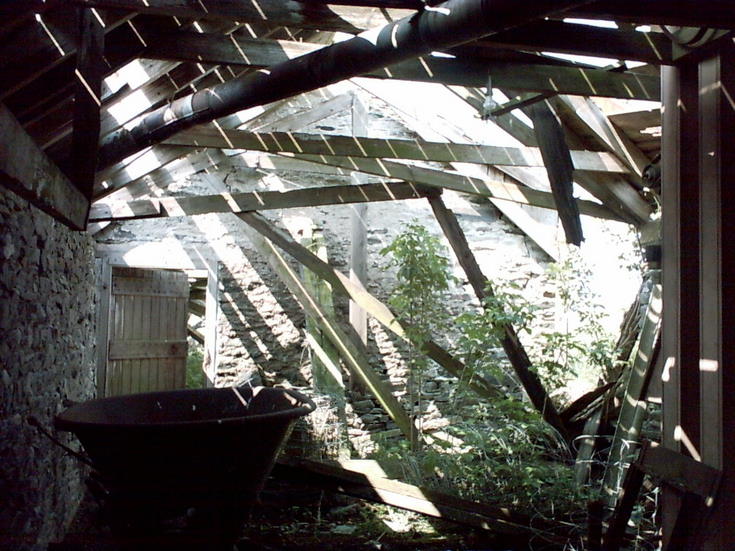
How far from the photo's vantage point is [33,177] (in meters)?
2.38

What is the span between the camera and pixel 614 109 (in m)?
4.45

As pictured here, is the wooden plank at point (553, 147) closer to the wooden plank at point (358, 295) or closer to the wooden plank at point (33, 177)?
the wooden plank at point (33, 177)

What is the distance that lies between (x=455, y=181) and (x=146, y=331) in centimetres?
379

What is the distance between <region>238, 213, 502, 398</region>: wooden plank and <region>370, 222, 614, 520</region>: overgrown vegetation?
0.12m

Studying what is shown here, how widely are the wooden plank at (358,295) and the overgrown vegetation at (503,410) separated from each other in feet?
0.41

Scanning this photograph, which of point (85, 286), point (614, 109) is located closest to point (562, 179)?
point (614, 109)

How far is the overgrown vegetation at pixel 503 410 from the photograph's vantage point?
517 centimetres

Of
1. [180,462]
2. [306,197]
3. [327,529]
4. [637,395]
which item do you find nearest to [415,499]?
[327,529]

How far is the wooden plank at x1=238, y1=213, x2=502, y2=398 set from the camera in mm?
6527

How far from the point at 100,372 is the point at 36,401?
324 centimetres

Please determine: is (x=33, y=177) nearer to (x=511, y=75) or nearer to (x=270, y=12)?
(x=270, y=12)

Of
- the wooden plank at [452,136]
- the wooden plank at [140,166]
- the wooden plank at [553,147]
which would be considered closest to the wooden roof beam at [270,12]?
the wooden plank at [553,147]

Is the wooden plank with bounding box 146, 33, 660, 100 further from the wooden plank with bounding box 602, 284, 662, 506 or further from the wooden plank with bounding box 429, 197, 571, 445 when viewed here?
the wooden plank with bounding box 429, 197, 571, 445

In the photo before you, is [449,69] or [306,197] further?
[306,197]
